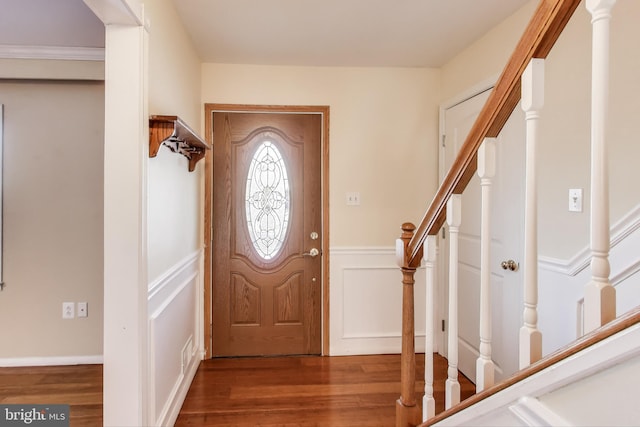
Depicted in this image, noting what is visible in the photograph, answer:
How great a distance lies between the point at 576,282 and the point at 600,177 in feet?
4.27

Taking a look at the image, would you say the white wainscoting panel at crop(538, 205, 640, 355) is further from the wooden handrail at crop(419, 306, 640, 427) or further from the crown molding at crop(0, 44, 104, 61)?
the crown molding at crop(0, 44, 104, 61)

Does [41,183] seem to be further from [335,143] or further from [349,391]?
[349,391]

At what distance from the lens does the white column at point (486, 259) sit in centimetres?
94

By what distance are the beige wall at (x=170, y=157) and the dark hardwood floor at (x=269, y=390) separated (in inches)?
36.8

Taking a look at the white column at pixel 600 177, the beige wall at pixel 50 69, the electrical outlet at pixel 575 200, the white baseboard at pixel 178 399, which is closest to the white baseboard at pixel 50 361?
the white baseboard at pixel 178 399

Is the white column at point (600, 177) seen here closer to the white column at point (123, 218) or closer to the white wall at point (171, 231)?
the white column at point (123, 218)

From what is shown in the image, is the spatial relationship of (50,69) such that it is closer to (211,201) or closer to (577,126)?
(211,201)

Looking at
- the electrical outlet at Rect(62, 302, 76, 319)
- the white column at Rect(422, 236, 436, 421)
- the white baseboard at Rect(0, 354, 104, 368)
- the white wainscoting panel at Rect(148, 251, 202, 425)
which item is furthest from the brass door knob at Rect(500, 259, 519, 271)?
the electrical outlet at Rect(62, 302, 76, 319)

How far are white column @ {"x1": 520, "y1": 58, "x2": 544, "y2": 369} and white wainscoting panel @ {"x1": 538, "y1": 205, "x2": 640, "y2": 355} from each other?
84 centimetres

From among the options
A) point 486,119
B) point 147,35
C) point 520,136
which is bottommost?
point 486,119

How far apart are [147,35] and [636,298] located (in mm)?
2240

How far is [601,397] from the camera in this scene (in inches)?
23.9

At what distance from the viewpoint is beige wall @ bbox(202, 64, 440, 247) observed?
2.91 m

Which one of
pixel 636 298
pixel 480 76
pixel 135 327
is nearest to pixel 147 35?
pixel 135 327
